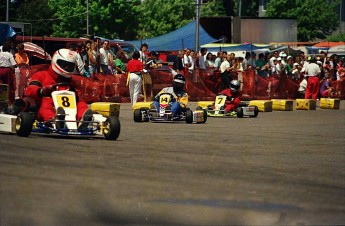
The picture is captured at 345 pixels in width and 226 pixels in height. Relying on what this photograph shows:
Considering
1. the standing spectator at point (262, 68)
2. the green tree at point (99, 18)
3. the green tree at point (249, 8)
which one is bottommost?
the standing spectator at point (262, 68)

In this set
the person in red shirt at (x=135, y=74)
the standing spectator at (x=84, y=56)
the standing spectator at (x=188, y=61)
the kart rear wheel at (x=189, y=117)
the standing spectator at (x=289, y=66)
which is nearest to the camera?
the kart rear wheel at (x=189, y=117)

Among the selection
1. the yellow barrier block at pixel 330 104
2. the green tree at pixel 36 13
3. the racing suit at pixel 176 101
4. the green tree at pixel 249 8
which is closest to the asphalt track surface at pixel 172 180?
the racing suit at pixel 176 101

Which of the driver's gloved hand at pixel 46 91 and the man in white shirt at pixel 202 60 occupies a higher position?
the man in white shirt at pixel 202 60

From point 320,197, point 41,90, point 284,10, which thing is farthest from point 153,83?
point 284,10

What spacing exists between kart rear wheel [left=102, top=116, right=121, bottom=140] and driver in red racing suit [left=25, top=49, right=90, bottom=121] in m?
0.31

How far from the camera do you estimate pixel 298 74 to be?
3362 cm

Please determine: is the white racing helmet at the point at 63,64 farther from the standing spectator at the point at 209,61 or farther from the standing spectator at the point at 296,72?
the standing spectator at the point at 296,72

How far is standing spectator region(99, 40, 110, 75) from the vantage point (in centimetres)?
2553

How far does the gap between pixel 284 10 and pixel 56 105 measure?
68.2m

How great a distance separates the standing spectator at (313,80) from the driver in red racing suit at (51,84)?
55.8ft

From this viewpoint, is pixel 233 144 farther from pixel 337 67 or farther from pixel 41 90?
pixel 337 67

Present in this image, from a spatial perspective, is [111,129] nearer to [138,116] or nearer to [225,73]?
[138,116]

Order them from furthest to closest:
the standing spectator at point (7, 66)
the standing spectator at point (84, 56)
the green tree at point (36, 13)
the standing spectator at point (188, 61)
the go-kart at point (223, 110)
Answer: the green tree at point (36, 13), the standing spectator at point (188, 61), the standing spectator at point (84, 56), the go-kart at point (223, 110), the standing spectator at point (7, 66)

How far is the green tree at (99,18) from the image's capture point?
216ft
